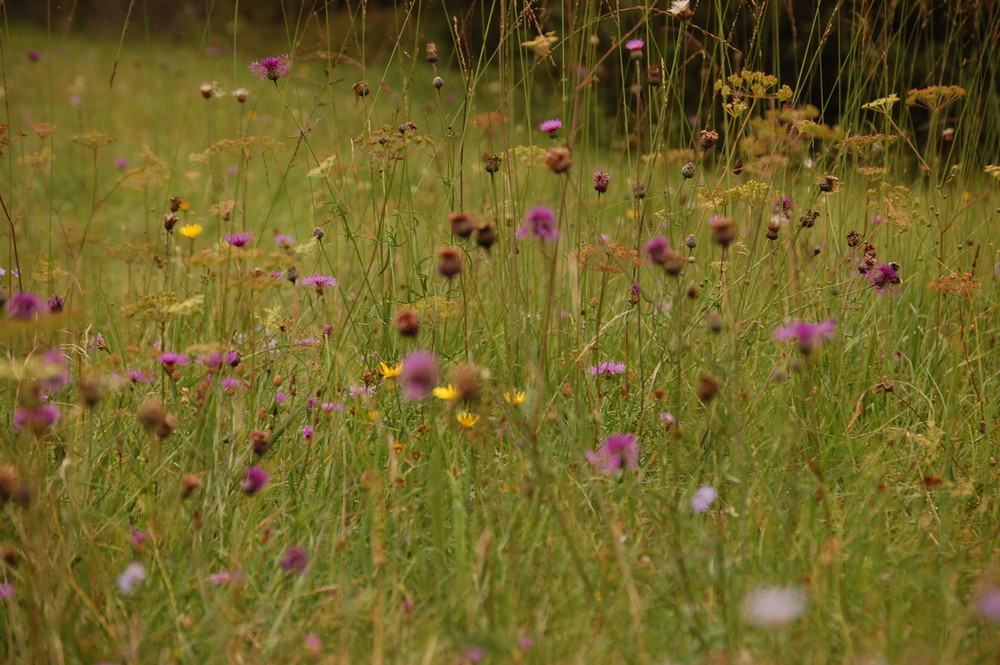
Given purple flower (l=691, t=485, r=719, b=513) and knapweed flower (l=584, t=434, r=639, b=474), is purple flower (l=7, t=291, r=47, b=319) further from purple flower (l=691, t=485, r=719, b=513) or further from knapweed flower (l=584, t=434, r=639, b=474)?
purple flower (l=691, t=485, r=719, b=513)

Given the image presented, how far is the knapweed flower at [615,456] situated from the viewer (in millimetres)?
1251

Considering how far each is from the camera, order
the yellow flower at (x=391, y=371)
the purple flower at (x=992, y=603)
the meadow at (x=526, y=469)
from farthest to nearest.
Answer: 1. the yellow flower at (x=391, y=371)
2. the meadow at (x=526, y=469)
3. the purple flower at (x=992, y=603)

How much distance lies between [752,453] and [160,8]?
13595mm

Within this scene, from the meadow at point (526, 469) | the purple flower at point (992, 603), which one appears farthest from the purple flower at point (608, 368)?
the purple flower at point (992, 603)

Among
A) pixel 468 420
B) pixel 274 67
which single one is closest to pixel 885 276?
pixel 468 420

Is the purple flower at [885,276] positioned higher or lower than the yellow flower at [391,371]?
higher

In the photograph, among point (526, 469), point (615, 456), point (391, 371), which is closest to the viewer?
point (615, 456)

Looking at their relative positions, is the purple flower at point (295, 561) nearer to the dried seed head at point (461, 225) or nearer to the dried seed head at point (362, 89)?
the dried seed head at point (461, 225)

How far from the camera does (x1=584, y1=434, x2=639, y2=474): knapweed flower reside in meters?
1.25

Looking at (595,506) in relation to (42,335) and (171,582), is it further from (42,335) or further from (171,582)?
(42,335)

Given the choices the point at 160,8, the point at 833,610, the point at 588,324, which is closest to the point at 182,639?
the point at 833,610

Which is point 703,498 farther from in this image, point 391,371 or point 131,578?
point 131,578

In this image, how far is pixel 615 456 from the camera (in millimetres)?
1244

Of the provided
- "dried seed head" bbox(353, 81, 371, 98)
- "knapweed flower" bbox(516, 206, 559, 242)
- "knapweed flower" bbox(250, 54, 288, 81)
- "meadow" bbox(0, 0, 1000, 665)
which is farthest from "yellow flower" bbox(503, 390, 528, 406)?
"knapweed flower" bbox(250, 54, 288, 81)
